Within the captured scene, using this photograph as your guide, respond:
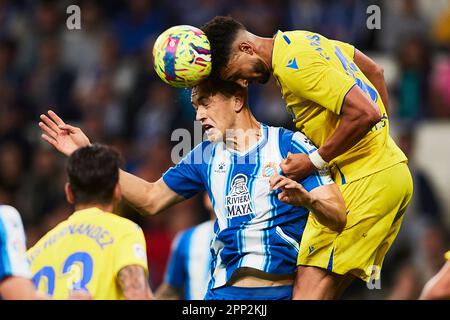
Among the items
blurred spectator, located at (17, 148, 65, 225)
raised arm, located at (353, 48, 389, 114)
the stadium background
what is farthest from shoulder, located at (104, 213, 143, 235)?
blurred spectator, located at (17, 148, 65, 225)

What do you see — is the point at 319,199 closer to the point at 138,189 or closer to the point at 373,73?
the point at 373,73

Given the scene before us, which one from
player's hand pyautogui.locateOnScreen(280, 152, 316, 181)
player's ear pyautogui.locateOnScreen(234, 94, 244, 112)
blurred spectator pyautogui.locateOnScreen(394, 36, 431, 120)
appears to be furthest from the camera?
blurred spectator pyautogui.locateOnScreen(394, 36, 431, 120)

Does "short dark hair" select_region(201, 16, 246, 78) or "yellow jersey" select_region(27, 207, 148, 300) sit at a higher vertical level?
"short dark hair" select_region(201, 16, 246, 78)

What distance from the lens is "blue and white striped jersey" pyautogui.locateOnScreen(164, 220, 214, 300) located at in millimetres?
8953

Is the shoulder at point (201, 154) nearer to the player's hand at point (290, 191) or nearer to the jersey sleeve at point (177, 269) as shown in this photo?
the player's hand at point (290, 191)

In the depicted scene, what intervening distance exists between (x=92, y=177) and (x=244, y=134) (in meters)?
1.16

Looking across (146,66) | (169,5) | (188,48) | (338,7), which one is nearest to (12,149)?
(146,66)

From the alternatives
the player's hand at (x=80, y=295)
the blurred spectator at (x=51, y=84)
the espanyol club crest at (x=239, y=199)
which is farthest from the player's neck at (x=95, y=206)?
the blurred spectator at (x=51, y=84)

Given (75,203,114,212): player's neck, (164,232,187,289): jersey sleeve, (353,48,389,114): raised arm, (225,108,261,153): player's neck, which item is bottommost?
(164,232,187,289): jersey sleeve

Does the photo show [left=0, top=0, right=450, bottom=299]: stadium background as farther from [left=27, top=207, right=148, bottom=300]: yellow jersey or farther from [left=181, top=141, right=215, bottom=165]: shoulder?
[left=27, top=207, right=148, bottom=300]: yellow jersey

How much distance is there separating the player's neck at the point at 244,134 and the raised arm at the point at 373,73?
86cm

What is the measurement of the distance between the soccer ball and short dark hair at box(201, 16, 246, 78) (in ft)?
0.15
